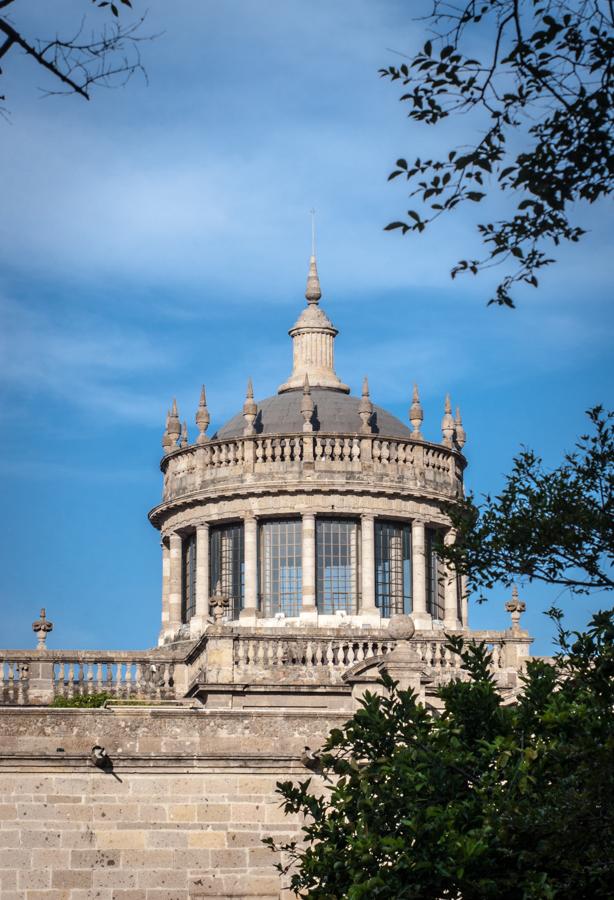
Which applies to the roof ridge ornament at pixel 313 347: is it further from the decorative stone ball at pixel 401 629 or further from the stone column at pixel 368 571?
the decorative stone ball at pixel 401 629

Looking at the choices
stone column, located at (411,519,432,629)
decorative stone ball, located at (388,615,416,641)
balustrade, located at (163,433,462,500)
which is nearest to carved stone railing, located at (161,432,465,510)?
balustrade, located at (163,433,462,500)

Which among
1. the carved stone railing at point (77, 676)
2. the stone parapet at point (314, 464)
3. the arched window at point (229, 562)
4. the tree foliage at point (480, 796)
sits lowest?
the tree foliage at point (480, 796)

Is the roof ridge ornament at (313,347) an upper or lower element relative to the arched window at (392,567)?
upper

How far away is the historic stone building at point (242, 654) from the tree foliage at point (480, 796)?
2106mm

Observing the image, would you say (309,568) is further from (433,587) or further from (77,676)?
(77,676)

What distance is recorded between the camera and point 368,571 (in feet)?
162

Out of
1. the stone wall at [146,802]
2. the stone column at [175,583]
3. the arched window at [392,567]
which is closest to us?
the stone wall at [146,802]

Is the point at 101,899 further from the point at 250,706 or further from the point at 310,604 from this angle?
the point at 310,604

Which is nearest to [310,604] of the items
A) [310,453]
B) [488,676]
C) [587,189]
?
[310,453]

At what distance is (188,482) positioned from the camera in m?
50.6

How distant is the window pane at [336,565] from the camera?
4959cm

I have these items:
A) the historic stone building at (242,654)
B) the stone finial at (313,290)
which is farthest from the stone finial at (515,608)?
the stone finial at (313,290)

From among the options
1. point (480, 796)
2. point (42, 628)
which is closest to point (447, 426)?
point (42, 628)

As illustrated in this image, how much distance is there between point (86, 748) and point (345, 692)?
9.99 m
